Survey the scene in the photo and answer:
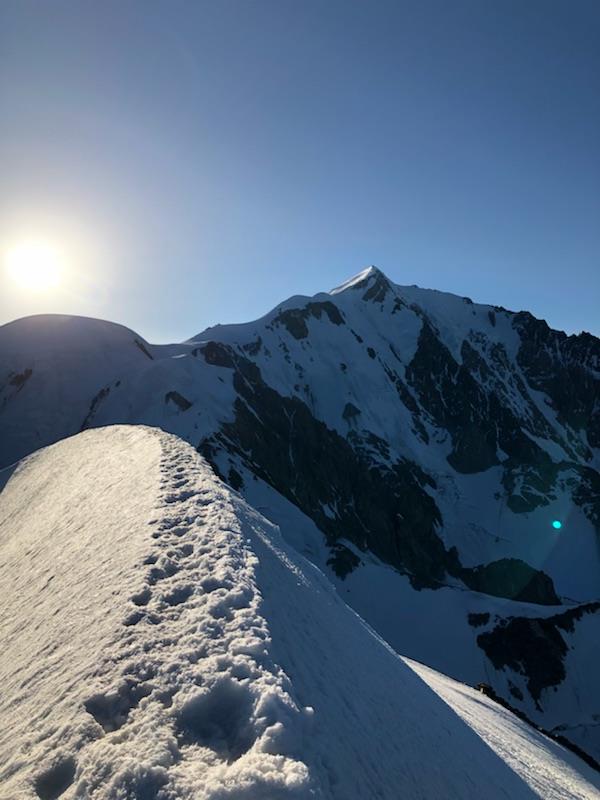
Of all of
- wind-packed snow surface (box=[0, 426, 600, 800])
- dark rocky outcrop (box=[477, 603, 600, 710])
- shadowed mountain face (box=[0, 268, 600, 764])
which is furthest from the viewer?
shadowed mountain face (box=[0, 268, 600, 764])

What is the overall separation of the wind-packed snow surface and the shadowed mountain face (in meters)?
46.0

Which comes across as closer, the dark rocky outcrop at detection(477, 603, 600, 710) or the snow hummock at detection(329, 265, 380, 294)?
the dark rocky outcrop at detection(477, 603, 600, 710)

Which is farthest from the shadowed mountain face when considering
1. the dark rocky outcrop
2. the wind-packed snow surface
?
the wind-packed snow surface

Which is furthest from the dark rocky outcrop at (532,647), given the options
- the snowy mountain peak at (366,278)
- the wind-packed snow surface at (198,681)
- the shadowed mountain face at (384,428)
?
the snowy mountain peak at (366,278)

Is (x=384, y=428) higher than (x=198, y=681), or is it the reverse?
(x=384, y=428)

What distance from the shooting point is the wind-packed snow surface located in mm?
4277

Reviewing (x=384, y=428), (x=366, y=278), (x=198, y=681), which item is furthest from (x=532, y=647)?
(x=366, y=278)

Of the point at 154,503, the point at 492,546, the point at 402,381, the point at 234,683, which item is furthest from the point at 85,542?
the point at 402,381

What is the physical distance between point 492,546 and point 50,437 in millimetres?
86508

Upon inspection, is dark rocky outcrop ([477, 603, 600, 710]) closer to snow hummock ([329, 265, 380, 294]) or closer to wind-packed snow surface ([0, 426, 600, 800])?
wind-packed snow surface ([0, 426, 600, 800])

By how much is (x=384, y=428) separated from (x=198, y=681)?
12279cm

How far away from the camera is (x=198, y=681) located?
509 centimetres

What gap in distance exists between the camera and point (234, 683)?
495 centimetres

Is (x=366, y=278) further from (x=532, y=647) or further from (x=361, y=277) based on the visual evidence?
(x=532, y=647)
